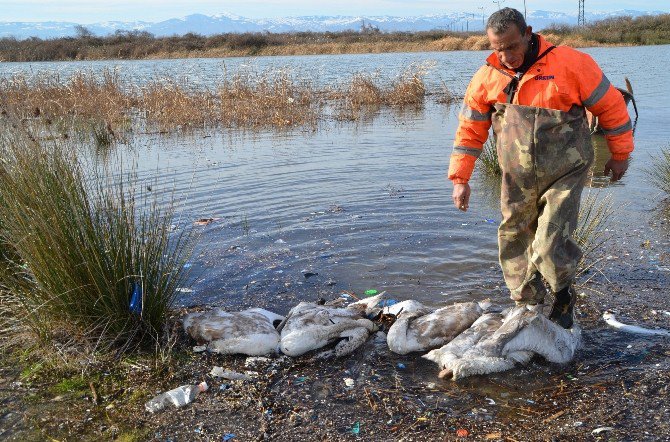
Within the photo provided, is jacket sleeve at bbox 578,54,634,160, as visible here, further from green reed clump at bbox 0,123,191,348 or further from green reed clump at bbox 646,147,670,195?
green reed clump at bbox 646,147,670,195

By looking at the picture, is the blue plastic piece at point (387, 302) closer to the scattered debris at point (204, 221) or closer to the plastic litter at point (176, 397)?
the plastic litter at point (176, 397)

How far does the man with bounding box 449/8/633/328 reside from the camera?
4027 mm

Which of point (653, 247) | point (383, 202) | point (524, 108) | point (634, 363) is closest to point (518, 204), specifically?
point (524, 108)

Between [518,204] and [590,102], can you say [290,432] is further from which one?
[590,102]

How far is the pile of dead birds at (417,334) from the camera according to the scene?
4.16m

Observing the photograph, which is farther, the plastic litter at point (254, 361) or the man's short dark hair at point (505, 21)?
the plastic litter at point (254, 361)

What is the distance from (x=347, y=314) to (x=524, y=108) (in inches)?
75.9

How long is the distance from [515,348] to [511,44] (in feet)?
6.34

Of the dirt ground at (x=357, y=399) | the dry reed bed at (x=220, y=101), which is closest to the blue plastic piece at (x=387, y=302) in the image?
the dirt ground at (x=357, y=399)

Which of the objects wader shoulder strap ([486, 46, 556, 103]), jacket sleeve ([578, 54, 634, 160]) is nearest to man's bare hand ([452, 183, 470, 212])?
wader shoulder strap ([486, 46, 556, 103])

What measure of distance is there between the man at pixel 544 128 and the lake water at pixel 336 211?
125cm

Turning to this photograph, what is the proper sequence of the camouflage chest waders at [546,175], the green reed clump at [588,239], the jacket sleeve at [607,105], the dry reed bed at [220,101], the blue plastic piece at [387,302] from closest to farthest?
the jacket sleeve at [607,105]
the camouflage chest waders at [546,175]
the blue plastic piece at [387,302]
the green reed clump at [588,239]
the dry reed bed at [220,101]

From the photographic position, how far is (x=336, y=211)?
27.5 ft

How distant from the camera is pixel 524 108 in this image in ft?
13.5
